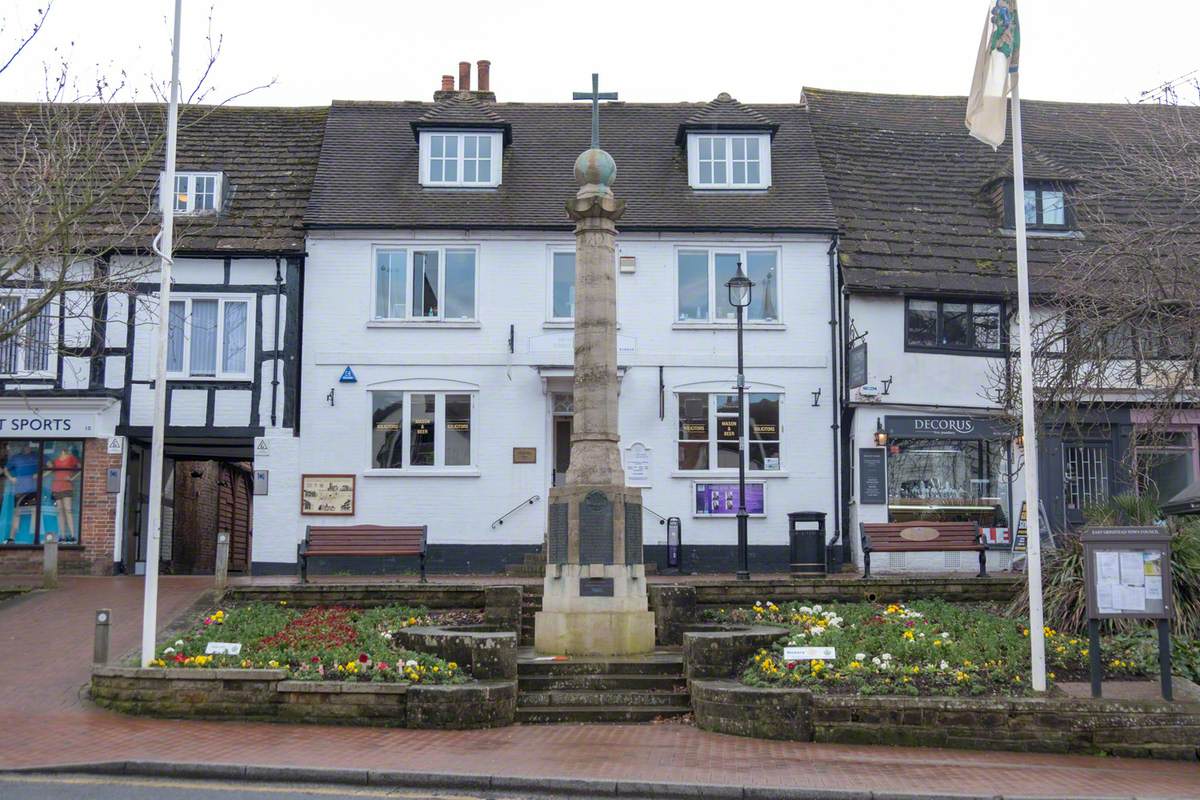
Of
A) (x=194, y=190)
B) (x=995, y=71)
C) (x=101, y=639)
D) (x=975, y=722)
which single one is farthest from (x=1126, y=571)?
(x=194, y=190)

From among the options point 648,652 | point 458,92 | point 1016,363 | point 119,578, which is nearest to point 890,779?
point 648,652

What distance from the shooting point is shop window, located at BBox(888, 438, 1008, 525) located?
78.0 ft

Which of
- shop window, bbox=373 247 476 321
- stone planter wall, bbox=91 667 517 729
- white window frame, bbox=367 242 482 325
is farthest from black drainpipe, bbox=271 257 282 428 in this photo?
stone planter wall, bbox=91 667 517 729

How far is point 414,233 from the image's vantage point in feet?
79.9

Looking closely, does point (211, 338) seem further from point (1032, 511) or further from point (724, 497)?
point (1032, 511)

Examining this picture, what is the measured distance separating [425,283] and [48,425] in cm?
736

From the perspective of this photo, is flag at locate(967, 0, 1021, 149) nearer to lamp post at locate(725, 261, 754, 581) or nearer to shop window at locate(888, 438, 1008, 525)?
lamp post at locate(725, 261, 754, 581)

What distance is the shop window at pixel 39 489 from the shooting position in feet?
77.0

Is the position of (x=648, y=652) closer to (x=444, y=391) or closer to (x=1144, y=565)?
(x=1144, y=565)

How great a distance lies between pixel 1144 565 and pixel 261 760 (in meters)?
8.38

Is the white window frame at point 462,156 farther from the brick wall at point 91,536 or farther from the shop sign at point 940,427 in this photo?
the shop sign at point 940,427

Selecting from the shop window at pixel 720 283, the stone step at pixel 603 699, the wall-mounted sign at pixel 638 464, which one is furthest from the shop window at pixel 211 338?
the stone step at pixel 603 699

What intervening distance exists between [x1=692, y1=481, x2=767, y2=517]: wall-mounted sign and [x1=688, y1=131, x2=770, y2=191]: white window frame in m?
6.03

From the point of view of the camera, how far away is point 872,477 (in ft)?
76.5
